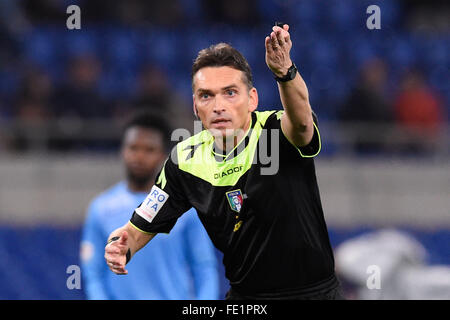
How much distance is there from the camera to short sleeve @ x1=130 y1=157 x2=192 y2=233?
384 cm

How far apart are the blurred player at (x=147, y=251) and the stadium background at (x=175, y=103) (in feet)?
9.13

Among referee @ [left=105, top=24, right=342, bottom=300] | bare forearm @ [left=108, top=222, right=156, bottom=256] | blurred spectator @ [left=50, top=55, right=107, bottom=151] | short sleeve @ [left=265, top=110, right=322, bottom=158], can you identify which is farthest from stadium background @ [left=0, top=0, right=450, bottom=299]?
short sleeve @ [left=265, top=110, right=322, bottom=158]

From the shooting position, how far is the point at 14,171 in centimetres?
961

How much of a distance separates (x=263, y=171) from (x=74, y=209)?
6291mm

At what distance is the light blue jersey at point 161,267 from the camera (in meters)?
5.04

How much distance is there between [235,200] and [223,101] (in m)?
0.41

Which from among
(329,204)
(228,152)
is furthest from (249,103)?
(329,204)

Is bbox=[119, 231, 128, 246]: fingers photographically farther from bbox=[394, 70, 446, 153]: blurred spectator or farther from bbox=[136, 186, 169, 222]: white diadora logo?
bbox=[394, 70, 446, 153]: blurred spectator

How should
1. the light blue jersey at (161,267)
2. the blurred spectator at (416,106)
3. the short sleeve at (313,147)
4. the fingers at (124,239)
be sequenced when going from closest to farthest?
→ the short sleeve at (313,147)
the fingers at (124,239)
the light blue jersey at (161,267)
the blurred spectator at (416,106)

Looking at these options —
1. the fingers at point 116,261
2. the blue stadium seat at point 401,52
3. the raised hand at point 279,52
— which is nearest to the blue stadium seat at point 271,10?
the blue stadium seat at point 401,52

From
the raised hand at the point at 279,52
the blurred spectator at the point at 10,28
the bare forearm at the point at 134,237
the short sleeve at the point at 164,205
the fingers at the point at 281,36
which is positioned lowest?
the bare forearm at the point at 134,237

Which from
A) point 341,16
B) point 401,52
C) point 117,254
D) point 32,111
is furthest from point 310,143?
point 341,16

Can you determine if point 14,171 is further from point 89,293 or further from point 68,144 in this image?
point 89,293

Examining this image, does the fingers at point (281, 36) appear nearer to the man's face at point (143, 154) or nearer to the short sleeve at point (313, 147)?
the short sleeve at point (313, 147)
